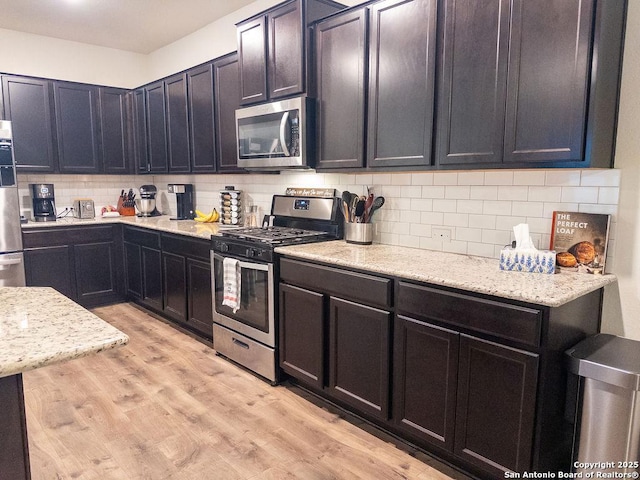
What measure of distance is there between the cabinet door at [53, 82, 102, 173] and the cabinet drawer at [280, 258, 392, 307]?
3161 mm

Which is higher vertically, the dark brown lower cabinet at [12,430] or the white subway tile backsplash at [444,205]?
the white subway tile backsplash at [444,205]

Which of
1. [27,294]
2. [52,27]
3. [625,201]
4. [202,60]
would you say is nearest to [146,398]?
[27,294]

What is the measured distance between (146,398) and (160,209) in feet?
10.1

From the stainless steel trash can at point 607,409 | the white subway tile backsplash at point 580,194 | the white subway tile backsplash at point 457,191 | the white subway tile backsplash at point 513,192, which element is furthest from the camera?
the white subway tile backsplash at point 457,191

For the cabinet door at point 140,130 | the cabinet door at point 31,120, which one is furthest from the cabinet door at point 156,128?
the cabinet door at point 31,120

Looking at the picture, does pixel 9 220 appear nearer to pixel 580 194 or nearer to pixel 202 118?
pixel 202 118

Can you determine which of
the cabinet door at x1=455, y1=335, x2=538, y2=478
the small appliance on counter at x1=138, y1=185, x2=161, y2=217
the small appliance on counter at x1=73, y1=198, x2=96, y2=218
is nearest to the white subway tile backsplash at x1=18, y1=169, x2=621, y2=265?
the cabinet door at x1=455, y1=335, x2=538, y2=478

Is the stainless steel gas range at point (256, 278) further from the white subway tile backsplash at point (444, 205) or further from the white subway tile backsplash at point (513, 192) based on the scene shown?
the white subway tile backsplash at point (513, 192)

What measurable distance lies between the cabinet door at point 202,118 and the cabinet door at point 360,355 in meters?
2.13

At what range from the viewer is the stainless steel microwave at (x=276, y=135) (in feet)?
9.56

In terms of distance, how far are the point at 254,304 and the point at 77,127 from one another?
3128 millimetres

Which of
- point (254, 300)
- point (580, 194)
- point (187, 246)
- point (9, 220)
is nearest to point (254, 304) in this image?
point (254, 300)

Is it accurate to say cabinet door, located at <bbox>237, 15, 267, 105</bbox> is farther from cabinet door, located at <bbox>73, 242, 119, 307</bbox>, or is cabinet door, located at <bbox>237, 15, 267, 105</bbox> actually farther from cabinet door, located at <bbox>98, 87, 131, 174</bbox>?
cabinet door, located at <bbox>73, 242, 119, 307</bbox>

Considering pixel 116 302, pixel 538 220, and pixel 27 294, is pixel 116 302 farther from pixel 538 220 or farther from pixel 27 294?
pixel 538 220
